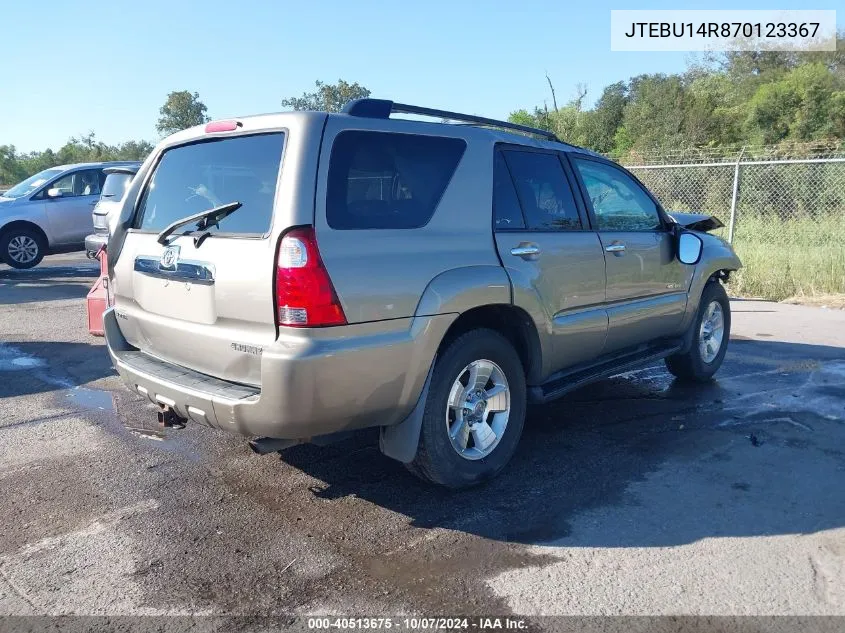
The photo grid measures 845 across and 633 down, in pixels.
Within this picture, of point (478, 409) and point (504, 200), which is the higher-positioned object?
point (504, 200)

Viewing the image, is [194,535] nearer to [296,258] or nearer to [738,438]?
[296,258]

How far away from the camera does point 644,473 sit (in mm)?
4246

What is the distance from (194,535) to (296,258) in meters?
1.46

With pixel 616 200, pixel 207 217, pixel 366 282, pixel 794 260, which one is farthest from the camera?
pixel 794 260

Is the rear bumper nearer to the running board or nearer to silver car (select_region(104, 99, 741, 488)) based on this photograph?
silver car (select_region(104, 99, 741, 488))

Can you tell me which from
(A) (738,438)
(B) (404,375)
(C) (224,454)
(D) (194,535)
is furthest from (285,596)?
(A) (738,438)

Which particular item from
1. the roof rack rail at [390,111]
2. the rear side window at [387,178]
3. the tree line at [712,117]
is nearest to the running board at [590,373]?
the rear side window at [387,178]

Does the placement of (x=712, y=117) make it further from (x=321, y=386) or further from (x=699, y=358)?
(x=321, y=386)

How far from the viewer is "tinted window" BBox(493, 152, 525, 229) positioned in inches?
163

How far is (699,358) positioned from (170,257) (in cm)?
442

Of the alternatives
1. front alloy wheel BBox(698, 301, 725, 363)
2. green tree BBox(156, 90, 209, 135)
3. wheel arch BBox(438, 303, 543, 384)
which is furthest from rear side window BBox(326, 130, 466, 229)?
green tree BBox(156, 90, 209, 135)

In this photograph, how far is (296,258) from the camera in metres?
3.16

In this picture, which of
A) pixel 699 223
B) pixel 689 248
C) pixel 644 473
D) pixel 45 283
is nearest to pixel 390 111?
pixel 644 473

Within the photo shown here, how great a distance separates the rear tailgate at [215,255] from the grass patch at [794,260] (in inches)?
381
